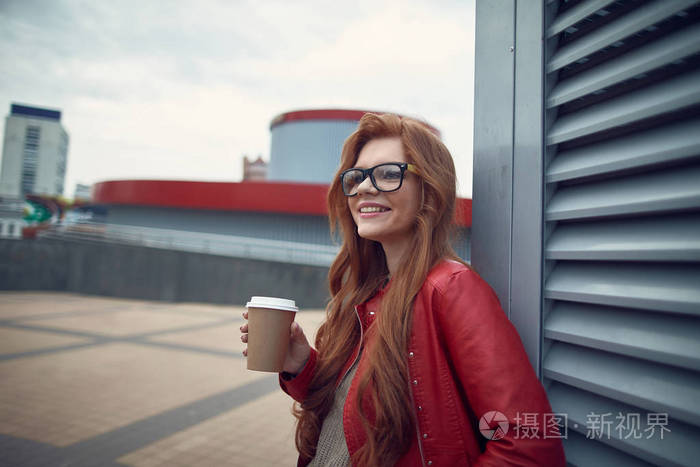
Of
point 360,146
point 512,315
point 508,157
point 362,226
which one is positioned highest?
point 360,146

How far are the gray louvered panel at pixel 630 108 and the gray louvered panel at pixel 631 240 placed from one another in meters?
0.26

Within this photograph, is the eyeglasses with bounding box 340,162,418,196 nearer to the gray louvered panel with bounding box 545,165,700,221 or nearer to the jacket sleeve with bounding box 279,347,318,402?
the gray louvered panel with bounding box 545,165,700,221

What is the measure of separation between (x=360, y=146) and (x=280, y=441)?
301 cm

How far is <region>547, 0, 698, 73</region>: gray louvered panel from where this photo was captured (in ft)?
3.28

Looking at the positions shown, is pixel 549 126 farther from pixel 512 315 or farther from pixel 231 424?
pixel 231 424

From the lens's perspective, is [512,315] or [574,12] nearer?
[574,12]

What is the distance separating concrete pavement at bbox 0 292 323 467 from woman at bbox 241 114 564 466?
6.81ft

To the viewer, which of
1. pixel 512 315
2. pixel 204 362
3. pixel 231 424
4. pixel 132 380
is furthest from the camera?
pixel 204 362

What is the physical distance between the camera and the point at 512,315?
1441 mm

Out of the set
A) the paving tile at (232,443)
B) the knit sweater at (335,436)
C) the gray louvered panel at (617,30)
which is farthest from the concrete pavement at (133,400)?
the gray louvered panel at (617,30)

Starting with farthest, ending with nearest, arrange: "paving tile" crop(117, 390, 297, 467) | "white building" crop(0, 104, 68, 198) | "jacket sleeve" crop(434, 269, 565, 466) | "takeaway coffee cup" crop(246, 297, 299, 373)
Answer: "white building" crop(0, 104, 68, 198) < "paving tile" crop(117, 390, 297, 467) < "takeaway coffee cup" crop(246, 297, 299, 373) < "jacket sleeve" crop(434, 269, 565, 466)

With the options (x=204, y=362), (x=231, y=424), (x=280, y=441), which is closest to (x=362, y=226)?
(x=280, y=441)

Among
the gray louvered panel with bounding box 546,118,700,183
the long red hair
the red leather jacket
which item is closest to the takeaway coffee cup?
the long red hair

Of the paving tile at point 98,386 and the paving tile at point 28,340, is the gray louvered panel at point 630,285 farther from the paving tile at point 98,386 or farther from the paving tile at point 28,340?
the paving tile at point 28,340
